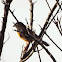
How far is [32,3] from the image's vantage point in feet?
10.6

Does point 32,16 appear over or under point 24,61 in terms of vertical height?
over

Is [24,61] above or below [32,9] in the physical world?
below

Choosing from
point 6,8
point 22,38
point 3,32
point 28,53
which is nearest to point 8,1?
point 6,8

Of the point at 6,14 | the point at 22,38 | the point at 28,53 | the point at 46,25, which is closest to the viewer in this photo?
the point at 6,14

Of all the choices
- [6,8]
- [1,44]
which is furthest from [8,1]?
[1,44]

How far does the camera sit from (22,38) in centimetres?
575

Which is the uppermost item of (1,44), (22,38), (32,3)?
(22,38)

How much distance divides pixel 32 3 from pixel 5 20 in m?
1.66

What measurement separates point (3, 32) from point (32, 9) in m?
1.64

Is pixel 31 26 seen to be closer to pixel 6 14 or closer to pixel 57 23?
pixel 57 23

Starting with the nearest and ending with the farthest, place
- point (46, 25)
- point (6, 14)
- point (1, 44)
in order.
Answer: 1. point (6, 14)
2. point (1, 44)
3. point (46, 25)

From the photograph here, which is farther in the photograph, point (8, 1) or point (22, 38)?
point (22, 38)

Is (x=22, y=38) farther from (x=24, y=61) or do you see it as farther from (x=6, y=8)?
(x=6, y=8)

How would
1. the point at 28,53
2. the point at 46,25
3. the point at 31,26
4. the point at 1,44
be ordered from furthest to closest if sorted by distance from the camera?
the point at 31,26 → the point at 28,53 → the point at 46,25 → the point at 1,44
